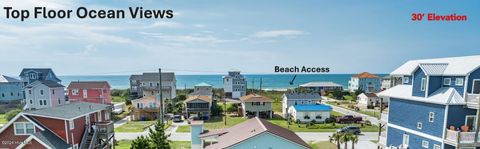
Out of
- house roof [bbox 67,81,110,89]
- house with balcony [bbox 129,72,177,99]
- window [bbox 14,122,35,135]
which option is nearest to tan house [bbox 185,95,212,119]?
house with balcony [bbox 129,72,177,99]

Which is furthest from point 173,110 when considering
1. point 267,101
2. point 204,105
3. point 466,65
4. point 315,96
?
point 466,65

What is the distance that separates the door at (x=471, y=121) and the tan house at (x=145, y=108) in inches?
1868

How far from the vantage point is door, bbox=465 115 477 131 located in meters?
17.8

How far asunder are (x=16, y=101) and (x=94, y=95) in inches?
1268

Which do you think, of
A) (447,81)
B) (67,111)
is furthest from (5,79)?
(447,81)

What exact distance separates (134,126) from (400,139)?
40.2 m

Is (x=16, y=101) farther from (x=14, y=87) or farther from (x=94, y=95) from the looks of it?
(x=94, y=95)

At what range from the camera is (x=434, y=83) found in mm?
19016

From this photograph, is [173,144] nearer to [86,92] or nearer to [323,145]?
[323,145]

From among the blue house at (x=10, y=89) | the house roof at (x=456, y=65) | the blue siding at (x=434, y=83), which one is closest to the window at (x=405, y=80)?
the house roof at (x=456, y=65)

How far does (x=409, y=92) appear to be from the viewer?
21.1m

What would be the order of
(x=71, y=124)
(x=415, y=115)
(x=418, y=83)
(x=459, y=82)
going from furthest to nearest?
(x=71, y=124) → (x=415, y=115) → (x=418, y=83) → (x=459, y=82)

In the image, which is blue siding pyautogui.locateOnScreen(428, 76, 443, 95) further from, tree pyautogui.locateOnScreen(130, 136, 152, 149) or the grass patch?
the grass patch

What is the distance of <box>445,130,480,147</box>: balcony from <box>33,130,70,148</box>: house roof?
98.5 ft
